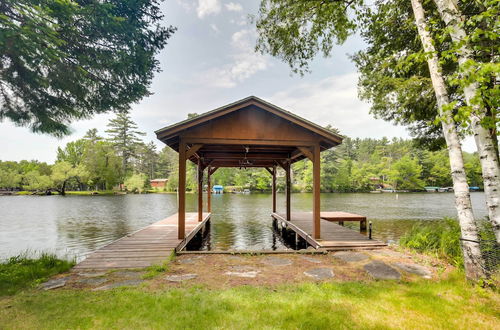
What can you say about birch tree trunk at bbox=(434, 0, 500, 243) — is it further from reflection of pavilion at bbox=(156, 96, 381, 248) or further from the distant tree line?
the distant tree line

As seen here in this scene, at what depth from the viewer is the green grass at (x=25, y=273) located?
4451 mm

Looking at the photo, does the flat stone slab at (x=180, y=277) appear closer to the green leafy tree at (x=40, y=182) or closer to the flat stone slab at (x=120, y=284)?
the flat stone slab at (x=120, y=284)

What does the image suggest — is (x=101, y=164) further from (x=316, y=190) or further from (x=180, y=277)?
(x=180, y=277)

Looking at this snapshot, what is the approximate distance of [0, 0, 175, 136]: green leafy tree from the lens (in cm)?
475

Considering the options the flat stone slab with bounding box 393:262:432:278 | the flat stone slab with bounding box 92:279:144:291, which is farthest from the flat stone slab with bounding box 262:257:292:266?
the flat stone slab with bounding box 92:279:144:291

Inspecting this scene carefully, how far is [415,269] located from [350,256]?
5.14 ft

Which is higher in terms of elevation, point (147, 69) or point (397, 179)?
point (147, 69)

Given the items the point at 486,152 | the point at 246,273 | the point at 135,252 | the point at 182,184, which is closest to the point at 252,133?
the point at 182,184

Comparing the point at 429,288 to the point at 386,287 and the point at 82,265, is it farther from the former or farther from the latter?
the point at 82,265

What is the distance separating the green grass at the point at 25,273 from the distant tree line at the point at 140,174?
146 feet

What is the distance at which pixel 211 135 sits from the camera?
25.2ft

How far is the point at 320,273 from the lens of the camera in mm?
5180

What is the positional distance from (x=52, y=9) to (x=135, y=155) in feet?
224

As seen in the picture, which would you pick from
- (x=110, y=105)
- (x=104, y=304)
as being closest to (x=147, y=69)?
(x=110, y=105)
